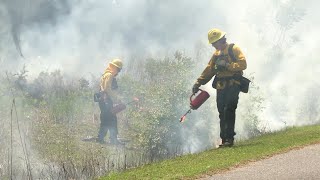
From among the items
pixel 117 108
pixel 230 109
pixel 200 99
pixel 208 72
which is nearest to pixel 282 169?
pixel 230 109

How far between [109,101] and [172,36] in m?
10.7

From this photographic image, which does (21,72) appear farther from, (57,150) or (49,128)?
(57,150)

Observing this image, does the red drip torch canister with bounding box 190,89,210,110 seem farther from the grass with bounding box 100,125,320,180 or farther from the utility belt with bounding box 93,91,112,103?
the utility belt with bounding box 93,91,112,103

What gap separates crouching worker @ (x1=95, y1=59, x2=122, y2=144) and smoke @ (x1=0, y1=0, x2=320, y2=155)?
323cm

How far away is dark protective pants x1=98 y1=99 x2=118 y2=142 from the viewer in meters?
11.9

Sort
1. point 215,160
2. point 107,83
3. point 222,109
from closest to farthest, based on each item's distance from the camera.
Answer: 1. point 215,160
2. point 222,109
3. point 107,83

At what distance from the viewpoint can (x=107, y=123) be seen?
1196 cm

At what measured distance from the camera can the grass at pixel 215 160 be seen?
610cm

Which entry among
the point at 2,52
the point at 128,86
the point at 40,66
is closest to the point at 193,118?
the point at 128,86

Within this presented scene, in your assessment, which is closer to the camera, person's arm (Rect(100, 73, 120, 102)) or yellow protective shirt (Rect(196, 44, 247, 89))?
yellow protective shirt (Rect(196, 44, 247, 89))

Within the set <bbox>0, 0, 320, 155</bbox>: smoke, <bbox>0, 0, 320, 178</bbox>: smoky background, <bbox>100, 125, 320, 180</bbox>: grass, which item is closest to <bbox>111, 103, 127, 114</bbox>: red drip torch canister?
<bbox>0, 0, 320, 178</bbox>: smoky background

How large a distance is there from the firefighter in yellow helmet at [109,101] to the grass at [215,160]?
4531mm

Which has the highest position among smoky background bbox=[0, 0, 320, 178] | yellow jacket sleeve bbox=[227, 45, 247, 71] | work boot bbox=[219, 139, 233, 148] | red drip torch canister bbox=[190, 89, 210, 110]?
smoky background bbox=[0, 0, 320, 178]

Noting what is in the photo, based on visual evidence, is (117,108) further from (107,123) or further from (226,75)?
(226,75)
